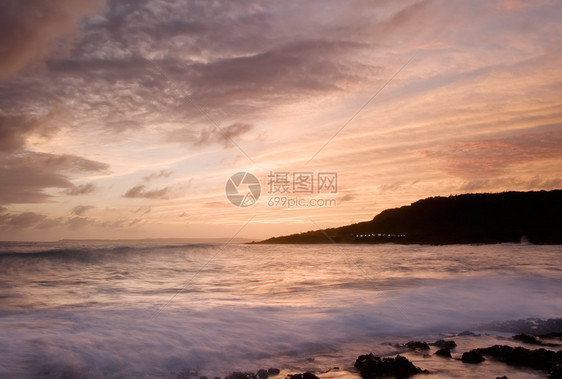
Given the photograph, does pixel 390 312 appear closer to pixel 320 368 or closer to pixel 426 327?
pixel 426 327

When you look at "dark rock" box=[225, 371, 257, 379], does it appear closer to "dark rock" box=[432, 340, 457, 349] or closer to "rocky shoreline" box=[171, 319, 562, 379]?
"rocky shoreline" box=[171, 319, 562, 379]

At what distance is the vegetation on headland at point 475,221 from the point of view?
229 ft

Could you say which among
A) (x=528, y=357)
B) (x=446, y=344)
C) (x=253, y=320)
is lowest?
(x=253, y=320)

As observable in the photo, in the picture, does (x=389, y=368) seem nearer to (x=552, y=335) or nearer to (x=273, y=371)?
(x=273, y=371)

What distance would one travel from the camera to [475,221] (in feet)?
272

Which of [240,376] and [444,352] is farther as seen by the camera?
[444,352]

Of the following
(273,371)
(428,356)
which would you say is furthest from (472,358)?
(273,371)

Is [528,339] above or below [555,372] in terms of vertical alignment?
below

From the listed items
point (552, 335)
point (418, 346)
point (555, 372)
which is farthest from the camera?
point (552, 335)

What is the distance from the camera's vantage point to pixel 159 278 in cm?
2012

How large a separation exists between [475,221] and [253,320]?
8252 cm

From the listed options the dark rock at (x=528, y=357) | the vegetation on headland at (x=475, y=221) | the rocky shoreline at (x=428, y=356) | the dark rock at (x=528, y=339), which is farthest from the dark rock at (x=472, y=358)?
the vegetation on headland at (x=475, y=221)

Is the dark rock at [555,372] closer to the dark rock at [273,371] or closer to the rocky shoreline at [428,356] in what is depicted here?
the rocky shoreline at [428,356]

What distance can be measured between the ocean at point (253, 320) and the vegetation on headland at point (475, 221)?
5558 centimetres
